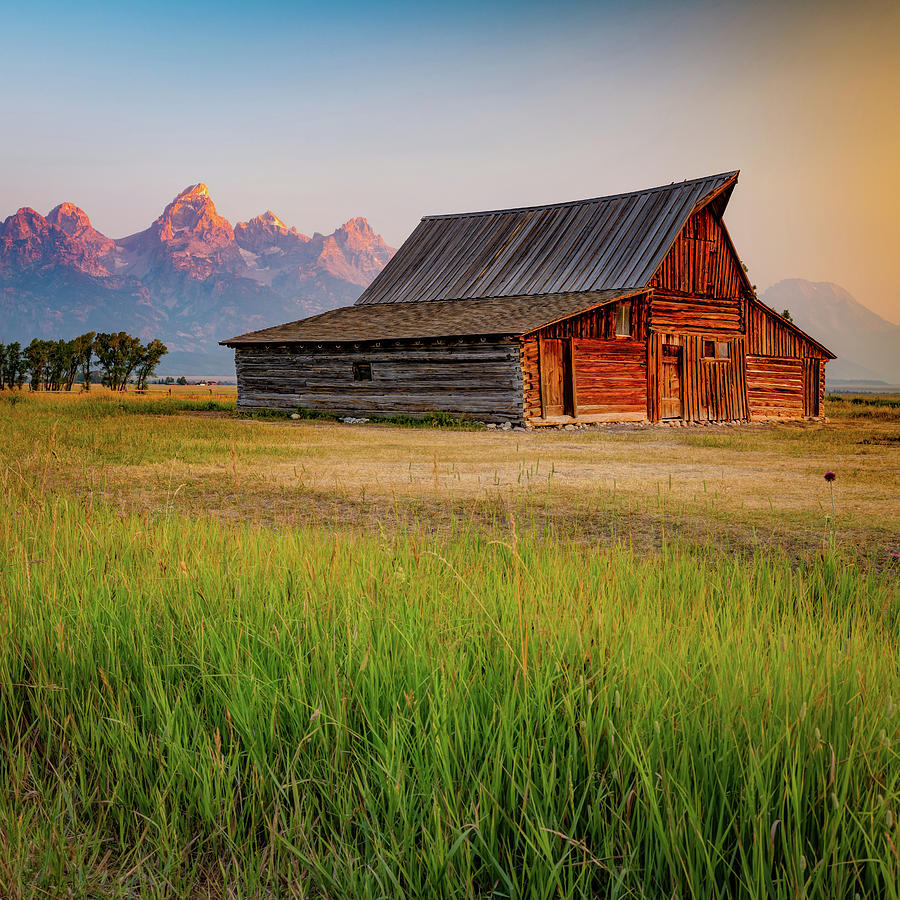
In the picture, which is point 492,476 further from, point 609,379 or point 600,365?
point 609,379

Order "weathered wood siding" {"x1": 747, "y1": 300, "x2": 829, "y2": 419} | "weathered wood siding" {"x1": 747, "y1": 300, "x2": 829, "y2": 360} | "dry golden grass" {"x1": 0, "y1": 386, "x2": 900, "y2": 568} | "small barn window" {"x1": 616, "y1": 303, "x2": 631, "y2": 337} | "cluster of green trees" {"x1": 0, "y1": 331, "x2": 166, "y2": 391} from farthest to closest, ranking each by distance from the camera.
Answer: "cluster of green trees" {"x1": 0, "y1": 331, "x2": 166, "y2": 391} → "weathered wood siding" {"x1": 747, "y1": 300, "x2": 829, "y2": 360} → "weathered wood siding" {"x1": 747, "y1": 300, "x2": 829, "y2": 419} → "small barn window" {"x1": 616, "y1": 303, "x2": 631, "y2": 337} → "dry golden grass" {"x1": 0, "y1": 386, "x2": 900, "y2": 568}

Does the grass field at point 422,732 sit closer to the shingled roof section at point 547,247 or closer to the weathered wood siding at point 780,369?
the shingled roof section at point 547,247

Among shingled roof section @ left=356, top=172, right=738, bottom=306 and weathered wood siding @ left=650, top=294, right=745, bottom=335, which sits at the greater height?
shingled roof section @ left=356, top=172, right=738, bottom=306

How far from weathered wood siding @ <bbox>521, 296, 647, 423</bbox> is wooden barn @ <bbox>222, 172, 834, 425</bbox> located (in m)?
0.05

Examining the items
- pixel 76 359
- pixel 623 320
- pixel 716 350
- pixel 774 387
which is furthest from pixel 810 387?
pixel 76 359

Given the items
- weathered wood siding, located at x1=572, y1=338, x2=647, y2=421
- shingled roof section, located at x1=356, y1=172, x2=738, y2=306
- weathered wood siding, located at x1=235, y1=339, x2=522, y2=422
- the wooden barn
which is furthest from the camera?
shingled roof section, located at x1=356, y1=172, x2=738, y2=306

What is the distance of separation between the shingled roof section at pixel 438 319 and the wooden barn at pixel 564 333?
126 mm

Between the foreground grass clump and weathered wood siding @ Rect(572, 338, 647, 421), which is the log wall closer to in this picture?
weathered wood siding @ Rect(572, 338, 647, 421)

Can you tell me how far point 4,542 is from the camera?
16.1 ft

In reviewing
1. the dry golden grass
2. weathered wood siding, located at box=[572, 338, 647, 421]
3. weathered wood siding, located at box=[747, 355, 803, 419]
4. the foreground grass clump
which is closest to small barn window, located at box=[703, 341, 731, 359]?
weathered wood siding, located at box=[747, 355, 803, 419]

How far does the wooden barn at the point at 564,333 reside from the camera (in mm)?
26547

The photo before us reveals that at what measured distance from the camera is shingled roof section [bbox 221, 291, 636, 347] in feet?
85.8

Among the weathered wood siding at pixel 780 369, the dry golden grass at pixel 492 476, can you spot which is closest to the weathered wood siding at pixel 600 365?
the dry golden grass at pixel 492 476

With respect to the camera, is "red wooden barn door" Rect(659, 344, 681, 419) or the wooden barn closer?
the wooden barn
